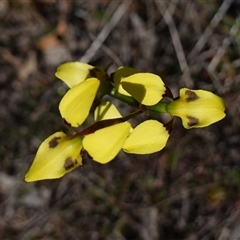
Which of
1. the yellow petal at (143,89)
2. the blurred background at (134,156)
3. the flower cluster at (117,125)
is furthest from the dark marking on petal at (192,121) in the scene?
the blurred background at (134,156)

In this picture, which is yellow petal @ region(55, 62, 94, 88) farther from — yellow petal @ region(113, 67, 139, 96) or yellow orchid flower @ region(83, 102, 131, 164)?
yellow orchid flower @ region(83, 102, 131, 164)

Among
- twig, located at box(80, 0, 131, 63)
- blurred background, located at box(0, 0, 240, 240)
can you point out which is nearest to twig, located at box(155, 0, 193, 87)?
blurred background, located at box(0, 0, 240, 240)

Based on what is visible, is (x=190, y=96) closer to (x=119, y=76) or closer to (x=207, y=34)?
(x=119, y=76)

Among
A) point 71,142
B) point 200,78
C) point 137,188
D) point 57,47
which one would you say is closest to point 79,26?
point 57,47

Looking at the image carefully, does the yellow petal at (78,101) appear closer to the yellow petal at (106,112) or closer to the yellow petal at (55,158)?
the yellow petal at (55,158)

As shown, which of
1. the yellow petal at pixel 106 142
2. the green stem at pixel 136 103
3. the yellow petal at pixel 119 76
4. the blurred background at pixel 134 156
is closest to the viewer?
the yellow petal at pixel 106 142

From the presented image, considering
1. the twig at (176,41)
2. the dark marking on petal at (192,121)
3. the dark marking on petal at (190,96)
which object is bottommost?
the twig at (176,41)

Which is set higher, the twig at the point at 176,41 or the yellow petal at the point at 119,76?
the yellow petal at the point at 119,76
